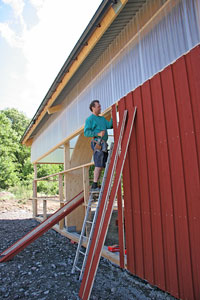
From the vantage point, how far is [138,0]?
3.37 meters

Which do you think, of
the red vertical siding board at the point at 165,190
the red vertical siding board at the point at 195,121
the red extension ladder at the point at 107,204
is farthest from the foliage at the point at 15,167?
the red vertical siding board at the point at 195,121

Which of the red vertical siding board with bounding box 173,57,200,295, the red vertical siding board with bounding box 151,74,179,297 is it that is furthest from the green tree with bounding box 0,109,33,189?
the red vertical siding board with bounding box 173,57,200,295

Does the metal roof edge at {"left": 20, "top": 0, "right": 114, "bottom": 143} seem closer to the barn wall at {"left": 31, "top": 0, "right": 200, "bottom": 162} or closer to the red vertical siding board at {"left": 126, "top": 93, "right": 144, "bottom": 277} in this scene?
the barn wall at {"left": 31, "top": 0, "right": 200, "bottom": 162}

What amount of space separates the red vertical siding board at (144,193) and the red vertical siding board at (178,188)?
47 centimetres

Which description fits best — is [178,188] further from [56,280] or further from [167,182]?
[56,280]

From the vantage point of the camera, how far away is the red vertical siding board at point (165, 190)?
2541 millimetres

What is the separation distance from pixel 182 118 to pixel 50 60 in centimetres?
1673

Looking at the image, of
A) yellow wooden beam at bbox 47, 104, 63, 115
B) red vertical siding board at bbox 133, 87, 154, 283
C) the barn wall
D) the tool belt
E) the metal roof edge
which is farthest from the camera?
yellow wooden beam at bbox 47, 104, 63, 115

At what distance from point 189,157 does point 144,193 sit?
2.96 feet

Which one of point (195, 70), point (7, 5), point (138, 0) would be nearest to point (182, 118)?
point (195, 70)

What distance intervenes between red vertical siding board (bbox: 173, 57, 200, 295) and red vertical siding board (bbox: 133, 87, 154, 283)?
2.18ft

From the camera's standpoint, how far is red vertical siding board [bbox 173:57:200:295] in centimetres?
229

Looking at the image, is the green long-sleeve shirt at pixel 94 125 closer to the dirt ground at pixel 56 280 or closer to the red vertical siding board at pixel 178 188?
the red vertical siding board at pixel 178 188

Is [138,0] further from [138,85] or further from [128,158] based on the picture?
[128,158]
